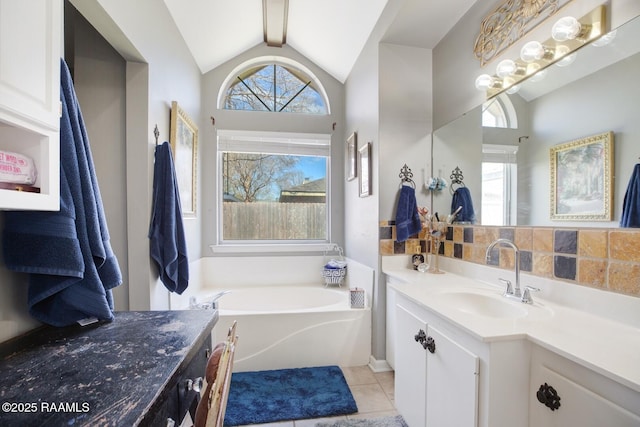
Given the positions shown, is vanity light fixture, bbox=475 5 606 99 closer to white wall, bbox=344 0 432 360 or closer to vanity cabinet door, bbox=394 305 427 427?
white wall, bbox=344 0 432 360

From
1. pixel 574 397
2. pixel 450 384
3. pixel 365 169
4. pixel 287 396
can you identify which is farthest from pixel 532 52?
pixel 287 396

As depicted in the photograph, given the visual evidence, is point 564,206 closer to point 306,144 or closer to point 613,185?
point 613,185

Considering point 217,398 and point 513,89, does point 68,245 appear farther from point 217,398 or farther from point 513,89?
point 513,89

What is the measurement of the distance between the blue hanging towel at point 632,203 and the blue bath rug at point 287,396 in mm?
1686

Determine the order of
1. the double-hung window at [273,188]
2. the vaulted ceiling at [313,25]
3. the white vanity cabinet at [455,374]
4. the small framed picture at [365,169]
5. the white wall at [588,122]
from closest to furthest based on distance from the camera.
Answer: the white vanity cabinet at [455,374] < the white wall at [588,122] < the vaulted ceiling at [313,25] < the small framed picture at [365,169] < the double-hung window at [273,188]

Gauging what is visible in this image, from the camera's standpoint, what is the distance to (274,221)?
3.15m

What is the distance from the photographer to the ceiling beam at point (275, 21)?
233cm

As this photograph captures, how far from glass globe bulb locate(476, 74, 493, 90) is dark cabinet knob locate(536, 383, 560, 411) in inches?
63.5

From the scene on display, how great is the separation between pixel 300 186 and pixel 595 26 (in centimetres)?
254

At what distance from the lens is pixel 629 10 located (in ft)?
3.27

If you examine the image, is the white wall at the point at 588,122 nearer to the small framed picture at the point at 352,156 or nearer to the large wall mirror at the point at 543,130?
the large wall mirror at the point at 543,130

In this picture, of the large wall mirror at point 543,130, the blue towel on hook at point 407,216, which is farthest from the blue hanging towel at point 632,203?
the blue towel on hook at point 407,216

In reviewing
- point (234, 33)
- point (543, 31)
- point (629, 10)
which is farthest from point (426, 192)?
point (234, 33)

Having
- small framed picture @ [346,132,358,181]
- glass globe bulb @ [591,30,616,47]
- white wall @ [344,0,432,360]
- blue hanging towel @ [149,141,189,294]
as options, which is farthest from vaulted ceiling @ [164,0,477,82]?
blue hanging towel @ [149,141,189,294]
